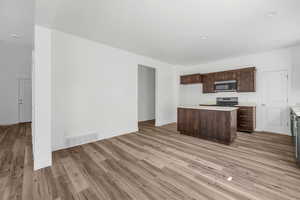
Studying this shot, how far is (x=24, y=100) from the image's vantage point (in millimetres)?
5703

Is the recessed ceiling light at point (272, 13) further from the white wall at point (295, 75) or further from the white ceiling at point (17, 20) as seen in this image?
the white ceiling at point (17, 20)

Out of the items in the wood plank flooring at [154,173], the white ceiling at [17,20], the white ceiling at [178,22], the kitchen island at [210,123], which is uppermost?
the white ceiling at [17,20]

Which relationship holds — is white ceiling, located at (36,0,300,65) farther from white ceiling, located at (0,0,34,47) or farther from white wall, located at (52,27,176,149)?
white ceiling, located at (0,0,34,47)

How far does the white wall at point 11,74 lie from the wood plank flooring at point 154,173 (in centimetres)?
306

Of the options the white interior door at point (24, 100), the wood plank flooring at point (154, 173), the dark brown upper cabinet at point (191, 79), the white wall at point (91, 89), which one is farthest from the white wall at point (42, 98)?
the dark brown upper cabinet at point (191, 79)

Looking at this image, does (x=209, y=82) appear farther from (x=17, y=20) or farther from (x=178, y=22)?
(x=17, y=20)

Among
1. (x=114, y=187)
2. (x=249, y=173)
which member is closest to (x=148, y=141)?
(x=114, y=187)

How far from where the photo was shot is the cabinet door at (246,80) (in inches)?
172

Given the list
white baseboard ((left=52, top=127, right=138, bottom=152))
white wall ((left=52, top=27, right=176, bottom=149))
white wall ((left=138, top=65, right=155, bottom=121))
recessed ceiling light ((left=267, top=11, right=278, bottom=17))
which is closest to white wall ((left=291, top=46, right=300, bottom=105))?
recessed ceiling light ((left=267, top=11, right=278, bottom=17))

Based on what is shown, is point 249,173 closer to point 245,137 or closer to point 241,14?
point 245,137

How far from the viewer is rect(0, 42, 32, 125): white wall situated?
5164mm

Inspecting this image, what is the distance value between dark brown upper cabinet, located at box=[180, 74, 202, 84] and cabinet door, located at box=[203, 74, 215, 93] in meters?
0.22

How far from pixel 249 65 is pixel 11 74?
9.47 metres

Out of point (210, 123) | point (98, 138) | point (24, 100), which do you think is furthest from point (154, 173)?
point (24, 100)
